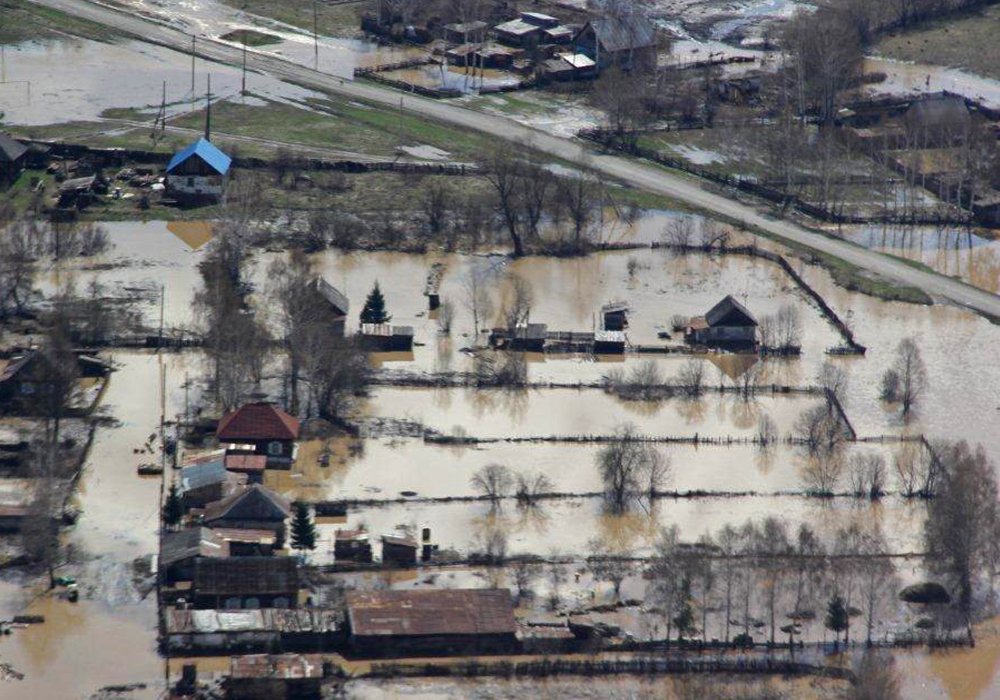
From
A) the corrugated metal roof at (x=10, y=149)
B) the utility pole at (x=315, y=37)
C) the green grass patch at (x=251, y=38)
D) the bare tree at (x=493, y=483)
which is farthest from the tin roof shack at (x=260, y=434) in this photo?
the green grass patch at (x=251, y=38)

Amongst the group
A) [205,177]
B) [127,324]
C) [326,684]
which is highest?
[205,177]

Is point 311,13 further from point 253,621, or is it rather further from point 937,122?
point 253,621

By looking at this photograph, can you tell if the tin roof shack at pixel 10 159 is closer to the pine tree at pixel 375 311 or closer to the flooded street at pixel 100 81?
the flooded street at pixel 100 81

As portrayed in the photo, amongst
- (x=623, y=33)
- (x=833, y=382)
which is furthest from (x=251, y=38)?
(x=833, y=382)

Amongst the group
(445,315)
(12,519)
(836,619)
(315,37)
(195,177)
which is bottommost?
(836,619)

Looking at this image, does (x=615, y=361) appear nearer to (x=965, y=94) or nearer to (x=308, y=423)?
(x=308, y=423)

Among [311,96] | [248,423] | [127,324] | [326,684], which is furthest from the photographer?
[311,96]

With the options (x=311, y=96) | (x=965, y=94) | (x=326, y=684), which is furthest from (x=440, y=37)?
(x=326, y=684)
